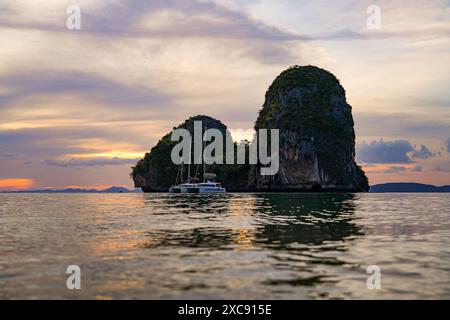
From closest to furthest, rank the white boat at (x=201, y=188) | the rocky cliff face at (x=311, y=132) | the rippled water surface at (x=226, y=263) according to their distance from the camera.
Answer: the rippled water surface at (x=226, y=263) < the white boat at (x=201, y=188) < the rocky cliff face at (x=311, y=132)

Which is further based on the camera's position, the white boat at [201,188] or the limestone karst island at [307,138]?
the limestone karst island at [307,138]

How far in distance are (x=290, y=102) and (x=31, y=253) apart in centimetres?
16523

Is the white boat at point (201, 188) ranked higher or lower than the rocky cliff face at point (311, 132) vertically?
lower

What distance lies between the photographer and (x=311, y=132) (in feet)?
548

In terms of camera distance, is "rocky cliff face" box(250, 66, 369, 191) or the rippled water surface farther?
"rocky cliff face" box(250, 66, 369, 191)

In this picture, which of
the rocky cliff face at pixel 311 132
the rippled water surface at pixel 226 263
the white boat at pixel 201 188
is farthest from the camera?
the rocky cliff face at pixel 311 132

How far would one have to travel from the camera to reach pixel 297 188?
15988 cm

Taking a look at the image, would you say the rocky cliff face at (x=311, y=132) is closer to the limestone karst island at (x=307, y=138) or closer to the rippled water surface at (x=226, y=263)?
the limestone karst island at (x=307, y=138)

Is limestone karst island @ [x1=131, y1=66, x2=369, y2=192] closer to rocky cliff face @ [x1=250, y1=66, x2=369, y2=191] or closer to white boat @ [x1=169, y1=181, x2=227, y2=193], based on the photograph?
rocky cliff face @ [x1=250, y1=66, x2=369, y2=191]

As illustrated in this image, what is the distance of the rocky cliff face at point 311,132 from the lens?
16188 centimetres

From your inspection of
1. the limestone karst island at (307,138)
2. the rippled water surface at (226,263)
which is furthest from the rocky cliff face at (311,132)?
the rippled water surface at (226,263)

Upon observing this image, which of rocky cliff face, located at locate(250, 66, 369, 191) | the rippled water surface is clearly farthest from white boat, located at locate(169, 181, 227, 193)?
→ the rippled water surface

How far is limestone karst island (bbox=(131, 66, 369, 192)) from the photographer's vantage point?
531 ft
